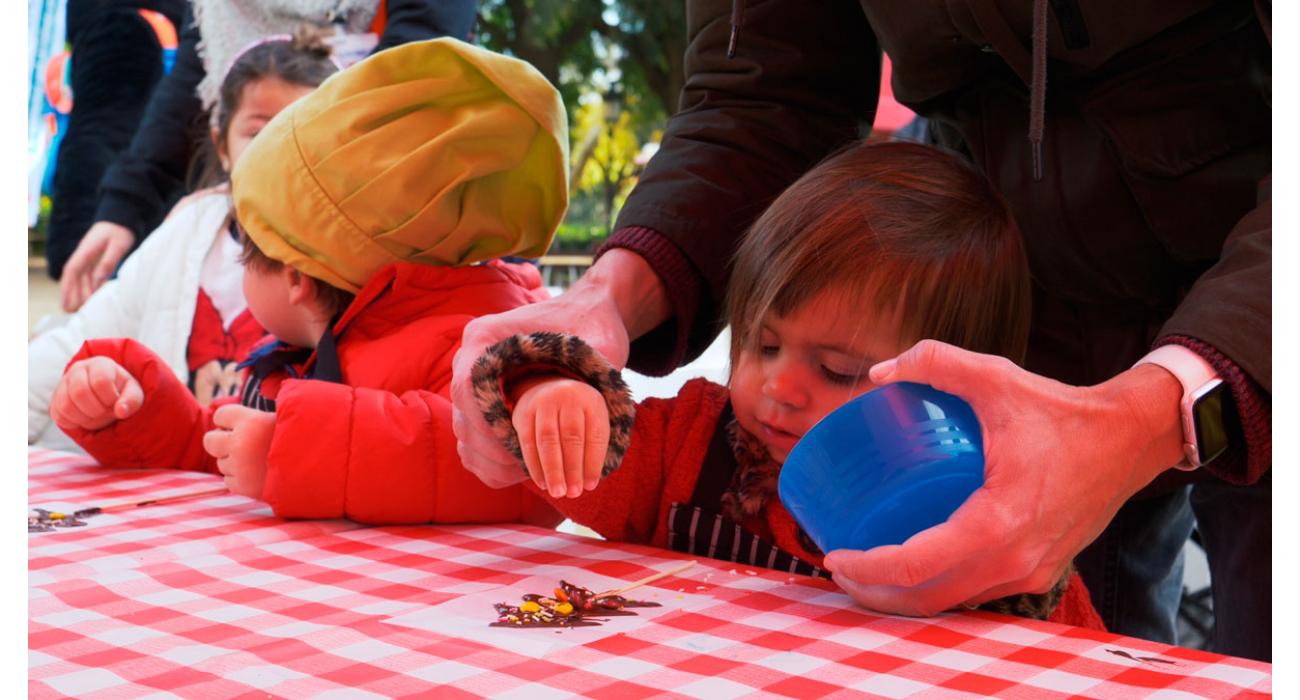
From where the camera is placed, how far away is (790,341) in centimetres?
112

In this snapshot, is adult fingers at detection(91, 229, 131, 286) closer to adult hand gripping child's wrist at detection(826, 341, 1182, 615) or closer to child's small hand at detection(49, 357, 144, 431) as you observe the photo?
child's small hand at detection(49, 357, 144, 431)

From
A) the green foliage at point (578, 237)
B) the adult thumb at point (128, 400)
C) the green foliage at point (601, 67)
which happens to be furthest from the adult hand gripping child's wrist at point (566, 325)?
the green foliage at point (601, 67)

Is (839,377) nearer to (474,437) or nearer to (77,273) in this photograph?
(474,437)

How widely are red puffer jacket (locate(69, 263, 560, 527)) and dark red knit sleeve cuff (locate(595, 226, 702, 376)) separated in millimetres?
208

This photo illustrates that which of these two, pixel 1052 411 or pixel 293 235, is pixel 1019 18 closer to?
pixel 1052 411

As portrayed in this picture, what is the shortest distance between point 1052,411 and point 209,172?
227 cm

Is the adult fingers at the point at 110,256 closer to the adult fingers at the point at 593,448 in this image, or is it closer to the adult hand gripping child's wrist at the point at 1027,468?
the adult fingers at the point at 593,448

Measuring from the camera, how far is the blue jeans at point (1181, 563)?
1.26 meters

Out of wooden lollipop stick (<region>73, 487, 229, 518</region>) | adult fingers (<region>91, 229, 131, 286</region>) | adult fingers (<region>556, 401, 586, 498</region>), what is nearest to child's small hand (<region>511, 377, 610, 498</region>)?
adult fingers (<region>556, 401, 586, 498</region>)

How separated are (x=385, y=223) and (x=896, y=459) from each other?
0.92 metres

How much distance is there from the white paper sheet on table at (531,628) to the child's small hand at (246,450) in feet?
1.49

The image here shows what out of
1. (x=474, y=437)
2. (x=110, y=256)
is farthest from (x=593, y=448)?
(x=110, y=256)

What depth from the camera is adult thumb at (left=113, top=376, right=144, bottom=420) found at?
1497 millimetres
